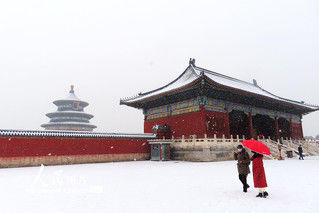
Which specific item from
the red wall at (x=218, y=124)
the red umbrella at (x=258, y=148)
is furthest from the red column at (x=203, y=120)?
the red umbrella at (x=258, y=148)


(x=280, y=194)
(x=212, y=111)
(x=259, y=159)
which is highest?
(x=212, y=111)

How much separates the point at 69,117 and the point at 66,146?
22.4m

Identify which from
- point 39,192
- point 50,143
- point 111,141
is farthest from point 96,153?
point 39,192

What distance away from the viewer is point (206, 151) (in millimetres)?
15477

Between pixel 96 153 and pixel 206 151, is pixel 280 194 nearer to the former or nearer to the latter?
pixel 206 151

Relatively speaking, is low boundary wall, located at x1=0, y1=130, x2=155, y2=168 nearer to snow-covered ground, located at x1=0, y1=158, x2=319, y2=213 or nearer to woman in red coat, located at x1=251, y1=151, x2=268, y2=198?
snow-covered ground, located at x1=0, y1=158, x2=319, y2=213

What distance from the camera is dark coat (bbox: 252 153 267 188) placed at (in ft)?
16.7

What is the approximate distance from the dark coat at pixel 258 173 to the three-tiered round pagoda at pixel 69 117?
33.6m

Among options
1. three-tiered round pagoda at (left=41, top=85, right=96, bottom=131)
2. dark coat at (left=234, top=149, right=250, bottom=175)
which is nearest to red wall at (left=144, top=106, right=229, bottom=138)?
dark coat at (left=234, top=149, right=250, bottom=175)

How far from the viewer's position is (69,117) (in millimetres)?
36250

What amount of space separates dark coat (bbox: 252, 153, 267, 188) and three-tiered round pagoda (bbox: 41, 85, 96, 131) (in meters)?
33.6

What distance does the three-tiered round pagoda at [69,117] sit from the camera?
35.1 m

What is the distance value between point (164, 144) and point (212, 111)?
4596 millimetres

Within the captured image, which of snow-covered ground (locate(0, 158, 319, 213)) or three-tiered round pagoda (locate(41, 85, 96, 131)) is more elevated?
three-tiered round pagoda (locate(41, 85, 96, 131))
